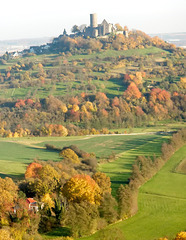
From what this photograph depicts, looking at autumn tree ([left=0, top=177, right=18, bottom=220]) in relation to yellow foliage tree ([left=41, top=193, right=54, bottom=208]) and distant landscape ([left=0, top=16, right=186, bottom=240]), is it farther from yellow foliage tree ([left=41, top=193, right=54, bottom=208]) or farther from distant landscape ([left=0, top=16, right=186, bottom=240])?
yellow foliage tree ([left=41, top=193, right=54, bottom=208])

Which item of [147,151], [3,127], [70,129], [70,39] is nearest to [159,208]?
[147,151]

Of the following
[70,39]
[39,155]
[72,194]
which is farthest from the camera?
[70,39]

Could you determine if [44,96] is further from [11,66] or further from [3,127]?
[11,66]

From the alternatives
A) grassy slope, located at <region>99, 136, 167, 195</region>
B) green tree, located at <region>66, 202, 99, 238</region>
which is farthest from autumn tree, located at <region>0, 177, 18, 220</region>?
grassy slope, located at <region>99, 136, 167, 195</region>

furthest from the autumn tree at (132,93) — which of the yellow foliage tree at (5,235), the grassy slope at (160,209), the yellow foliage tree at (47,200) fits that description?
the yellow foliage tree at (5,235)

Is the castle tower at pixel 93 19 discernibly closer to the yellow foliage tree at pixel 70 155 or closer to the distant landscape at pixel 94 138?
the distant landscape at pixel 94 138
